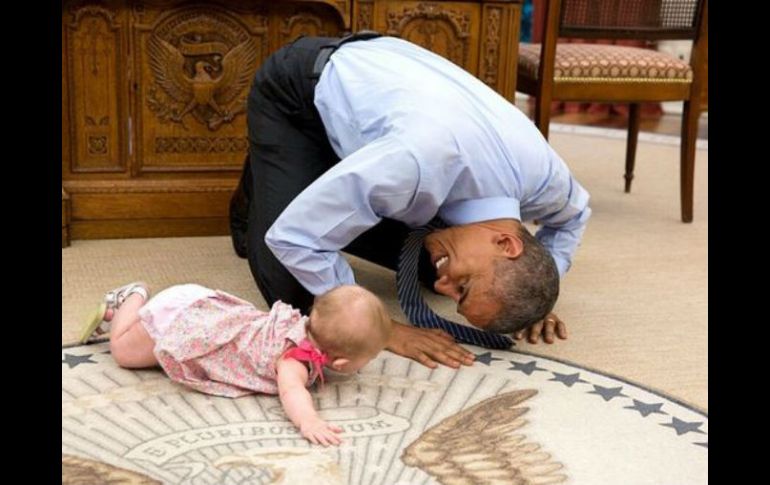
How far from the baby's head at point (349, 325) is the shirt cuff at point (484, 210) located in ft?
1.05

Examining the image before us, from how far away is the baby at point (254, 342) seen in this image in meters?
1.98

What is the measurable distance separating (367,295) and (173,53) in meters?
1.51

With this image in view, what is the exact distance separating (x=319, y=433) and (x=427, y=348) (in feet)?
1.65

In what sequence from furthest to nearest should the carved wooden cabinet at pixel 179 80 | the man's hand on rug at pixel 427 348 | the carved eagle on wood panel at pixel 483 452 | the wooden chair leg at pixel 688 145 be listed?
the wooden chair leg at pixel 688 145
the carved wooden cabinet at pixel 179 80
the man's hand on rug at pixel 427 348
the carved eagle on wood panel at pixel 483 452

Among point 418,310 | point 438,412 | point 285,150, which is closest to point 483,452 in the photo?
point 438,412

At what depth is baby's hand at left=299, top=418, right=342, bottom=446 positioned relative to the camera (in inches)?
75.0

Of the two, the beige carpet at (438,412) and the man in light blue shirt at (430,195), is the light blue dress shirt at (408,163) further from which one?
the beige carpet at (438,412)

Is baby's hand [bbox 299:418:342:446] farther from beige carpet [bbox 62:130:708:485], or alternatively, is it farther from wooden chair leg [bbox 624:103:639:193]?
wooden chair leg [bbox 624:103:639:193]

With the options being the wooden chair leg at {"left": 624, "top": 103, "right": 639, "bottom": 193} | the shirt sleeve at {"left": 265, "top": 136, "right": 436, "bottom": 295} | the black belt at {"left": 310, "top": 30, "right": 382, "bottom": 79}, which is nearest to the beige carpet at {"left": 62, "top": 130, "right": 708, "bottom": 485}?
the shirt sleeve at {"left": 265, "top": 136, "right": 436, "bottom": 295}

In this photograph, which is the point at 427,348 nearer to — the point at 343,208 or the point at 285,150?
the point at 343,208

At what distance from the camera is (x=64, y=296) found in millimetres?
2697

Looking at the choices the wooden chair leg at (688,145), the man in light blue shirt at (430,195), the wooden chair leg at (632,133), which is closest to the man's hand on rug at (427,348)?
the man in light blue shirt at (430,195)

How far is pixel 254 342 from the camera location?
2.08 metres
